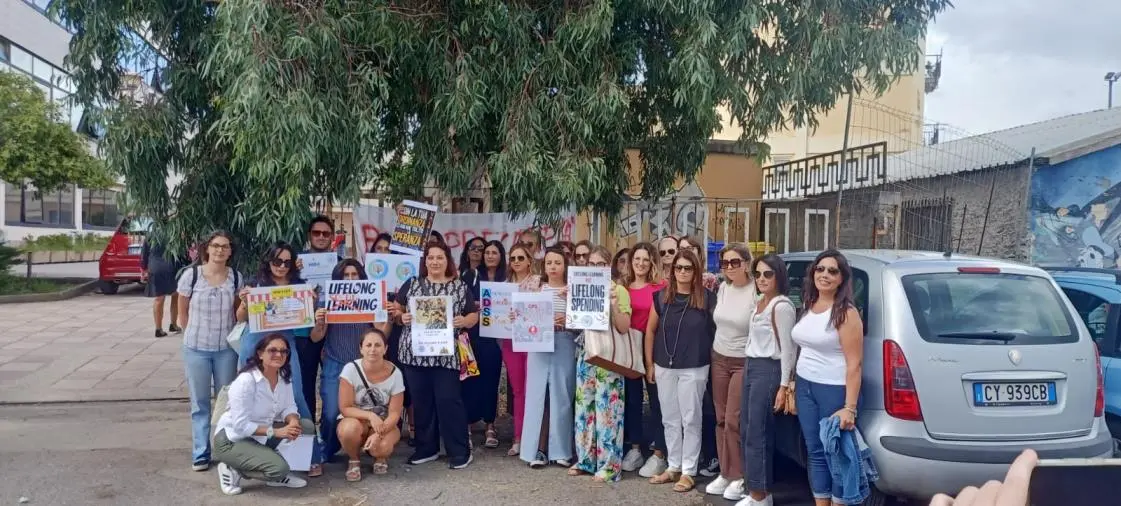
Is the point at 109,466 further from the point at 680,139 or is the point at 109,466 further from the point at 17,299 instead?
the point at 17,299

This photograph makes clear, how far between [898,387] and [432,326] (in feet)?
10.7

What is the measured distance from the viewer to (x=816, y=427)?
16.3ft

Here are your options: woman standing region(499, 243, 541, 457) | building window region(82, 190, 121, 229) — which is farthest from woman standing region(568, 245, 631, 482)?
building window region(82, 190, 121, 229)

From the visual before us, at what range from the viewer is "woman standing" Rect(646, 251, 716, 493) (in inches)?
231

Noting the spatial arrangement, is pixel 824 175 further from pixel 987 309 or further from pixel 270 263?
pixel 270 263

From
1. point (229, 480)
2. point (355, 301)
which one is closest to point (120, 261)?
point (355, 301)

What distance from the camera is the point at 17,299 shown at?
1673 cm

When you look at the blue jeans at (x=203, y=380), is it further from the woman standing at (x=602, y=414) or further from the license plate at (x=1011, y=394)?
the license plate at (x=1011, y=394)

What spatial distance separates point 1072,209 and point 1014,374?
8352 millimetres

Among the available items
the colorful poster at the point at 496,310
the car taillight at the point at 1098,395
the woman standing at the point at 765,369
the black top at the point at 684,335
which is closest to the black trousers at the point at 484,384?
the colorful poster at the point at 496,310

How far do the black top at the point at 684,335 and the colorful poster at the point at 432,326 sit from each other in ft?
5.13

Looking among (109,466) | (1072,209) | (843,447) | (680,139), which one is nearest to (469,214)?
(680,139)

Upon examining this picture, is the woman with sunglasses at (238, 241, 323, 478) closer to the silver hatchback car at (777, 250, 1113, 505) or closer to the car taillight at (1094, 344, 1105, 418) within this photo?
the silver hatchback car at (777, 250, 1113, 505)

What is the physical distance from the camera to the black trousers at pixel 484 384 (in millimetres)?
6988
